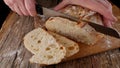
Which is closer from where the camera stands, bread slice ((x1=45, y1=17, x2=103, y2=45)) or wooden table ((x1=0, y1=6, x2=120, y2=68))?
wooden table ((x1=0, y1=6, x2=120, y2=68))

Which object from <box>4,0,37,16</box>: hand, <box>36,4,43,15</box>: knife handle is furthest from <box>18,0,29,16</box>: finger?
<box>36,4,43,15</box>: knife handle

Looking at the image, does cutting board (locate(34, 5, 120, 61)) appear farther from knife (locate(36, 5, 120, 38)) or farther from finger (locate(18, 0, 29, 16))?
finger (locate(18, 0, 29, 16))

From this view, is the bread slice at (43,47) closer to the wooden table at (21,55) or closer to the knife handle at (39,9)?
the wooden table at (21,55)

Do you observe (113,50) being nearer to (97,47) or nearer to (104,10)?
(97,47)

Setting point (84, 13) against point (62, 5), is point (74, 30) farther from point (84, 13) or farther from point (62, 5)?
point (62, 5)

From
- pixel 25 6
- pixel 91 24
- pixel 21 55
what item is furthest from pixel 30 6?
pixel 91 24

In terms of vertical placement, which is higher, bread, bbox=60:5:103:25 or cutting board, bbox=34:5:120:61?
bread, bbox=60:5:103:25
